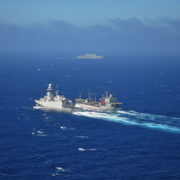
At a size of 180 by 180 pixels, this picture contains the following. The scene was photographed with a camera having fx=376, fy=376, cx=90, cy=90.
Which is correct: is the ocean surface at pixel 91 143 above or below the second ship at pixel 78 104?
below

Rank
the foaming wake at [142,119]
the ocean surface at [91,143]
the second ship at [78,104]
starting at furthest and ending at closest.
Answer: the second ship at [78,104] < the foaming wake at [142,119] < the ocean surface at [91,143]

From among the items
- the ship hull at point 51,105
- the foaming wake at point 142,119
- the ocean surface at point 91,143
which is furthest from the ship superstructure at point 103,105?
the ship hull at point 51,105

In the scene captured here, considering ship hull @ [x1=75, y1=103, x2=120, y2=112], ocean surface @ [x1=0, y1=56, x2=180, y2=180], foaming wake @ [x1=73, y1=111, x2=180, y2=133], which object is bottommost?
ocean surface @ [x1=0, y1=56, x2=180, y2=180]

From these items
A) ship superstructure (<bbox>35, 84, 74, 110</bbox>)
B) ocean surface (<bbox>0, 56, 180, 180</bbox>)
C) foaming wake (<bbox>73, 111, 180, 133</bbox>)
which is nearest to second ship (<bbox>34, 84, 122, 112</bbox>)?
ship superstructure (<bbox>35, 84, 74, 110</bbox>)

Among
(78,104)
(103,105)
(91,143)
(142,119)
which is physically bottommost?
(91,143)

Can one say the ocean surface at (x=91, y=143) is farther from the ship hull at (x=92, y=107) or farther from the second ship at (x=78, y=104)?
the ship hull at (x=92, y=107)

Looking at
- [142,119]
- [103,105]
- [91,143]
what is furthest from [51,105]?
[91,143]

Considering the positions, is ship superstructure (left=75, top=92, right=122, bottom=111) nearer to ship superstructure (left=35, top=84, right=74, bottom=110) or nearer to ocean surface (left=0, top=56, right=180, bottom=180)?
ocean surface (left=0, top=56, right=180, bottom=180)

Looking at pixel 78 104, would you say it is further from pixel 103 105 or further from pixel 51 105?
pixel 103 105
